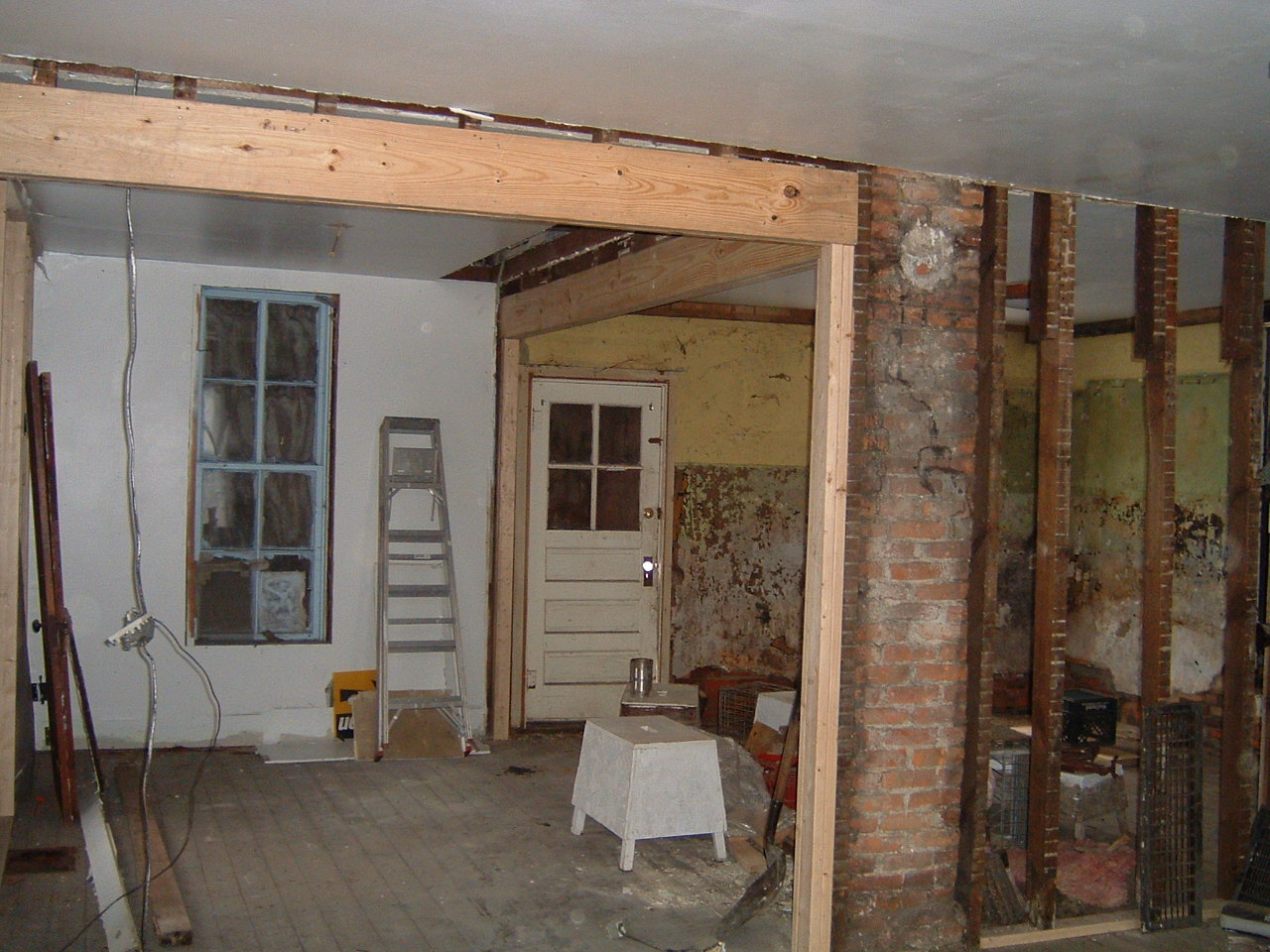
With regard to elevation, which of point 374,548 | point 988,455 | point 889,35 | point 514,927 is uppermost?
point 889,35

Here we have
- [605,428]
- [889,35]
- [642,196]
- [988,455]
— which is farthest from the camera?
[605,428]

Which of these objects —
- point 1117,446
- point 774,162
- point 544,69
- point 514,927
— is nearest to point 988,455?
point 774,162

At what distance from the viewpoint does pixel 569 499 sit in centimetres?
730

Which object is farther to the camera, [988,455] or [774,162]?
[988,455]

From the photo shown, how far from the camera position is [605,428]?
291 inches

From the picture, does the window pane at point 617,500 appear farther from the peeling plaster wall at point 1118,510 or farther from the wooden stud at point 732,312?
the peeling plaster wall at point 1118,510

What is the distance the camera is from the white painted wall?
20.1ft

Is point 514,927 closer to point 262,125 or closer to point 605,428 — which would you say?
point 262,125

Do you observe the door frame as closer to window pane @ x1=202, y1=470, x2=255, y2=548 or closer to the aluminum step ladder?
the aluminum step ladder

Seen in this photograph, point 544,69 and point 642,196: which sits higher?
point 544,69

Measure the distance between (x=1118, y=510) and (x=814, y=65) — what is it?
20.8 feet

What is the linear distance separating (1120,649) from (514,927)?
576 cm

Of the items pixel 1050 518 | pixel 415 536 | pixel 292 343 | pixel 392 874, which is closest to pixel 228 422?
pixel 292 343

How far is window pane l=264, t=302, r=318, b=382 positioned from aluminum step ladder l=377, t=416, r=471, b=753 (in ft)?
1.95
